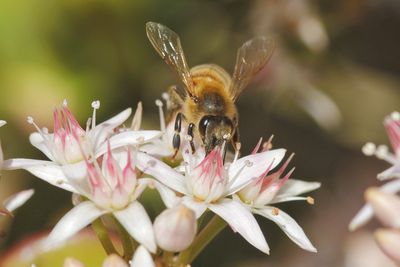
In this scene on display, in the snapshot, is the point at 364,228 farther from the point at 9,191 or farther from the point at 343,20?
the point at 9,191

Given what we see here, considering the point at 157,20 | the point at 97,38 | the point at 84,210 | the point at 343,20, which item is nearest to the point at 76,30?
the point at 97,38

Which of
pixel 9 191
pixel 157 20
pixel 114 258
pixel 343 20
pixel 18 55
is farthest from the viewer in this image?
pixel 343 20

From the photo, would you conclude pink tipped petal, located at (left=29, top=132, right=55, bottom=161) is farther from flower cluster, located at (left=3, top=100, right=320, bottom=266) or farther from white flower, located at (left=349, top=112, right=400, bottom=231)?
white flower, located at (left=349, top=112, right=400, bottom=231)

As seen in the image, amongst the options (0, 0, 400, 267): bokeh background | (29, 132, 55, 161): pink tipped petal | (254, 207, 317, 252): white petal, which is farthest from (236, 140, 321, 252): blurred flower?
(0, 0, 400, 267): bokeh background

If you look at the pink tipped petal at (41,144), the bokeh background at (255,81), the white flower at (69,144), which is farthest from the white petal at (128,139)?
the bokeh background at (255,81)

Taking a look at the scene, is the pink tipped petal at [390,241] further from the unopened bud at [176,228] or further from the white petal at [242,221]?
the unopened bud at [176,228]
